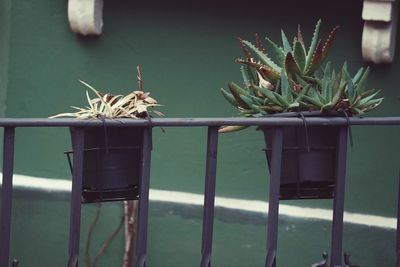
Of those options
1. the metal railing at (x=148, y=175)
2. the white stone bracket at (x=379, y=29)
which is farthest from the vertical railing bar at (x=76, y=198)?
the white stone bracket at (x=379, y=29)

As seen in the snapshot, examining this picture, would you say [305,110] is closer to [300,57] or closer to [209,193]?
[300,57]

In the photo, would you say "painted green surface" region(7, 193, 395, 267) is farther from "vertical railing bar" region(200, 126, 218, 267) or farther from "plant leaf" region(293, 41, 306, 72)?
"vertical railing bar" region(200, 126, 218, 267)

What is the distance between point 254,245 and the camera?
200 inches

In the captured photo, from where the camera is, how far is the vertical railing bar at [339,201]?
9.43 ft

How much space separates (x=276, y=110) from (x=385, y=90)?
6.26 ft

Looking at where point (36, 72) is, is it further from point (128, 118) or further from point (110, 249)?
point (128, 118)

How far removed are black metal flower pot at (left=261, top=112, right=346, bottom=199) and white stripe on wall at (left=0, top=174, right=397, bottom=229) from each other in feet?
6.41

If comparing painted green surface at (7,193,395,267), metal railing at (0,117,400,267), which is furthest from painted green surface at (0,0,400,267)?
metal railing at (0,117,400,267)

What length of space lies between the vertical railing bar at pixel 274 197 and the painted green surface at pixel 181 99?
6.81 ft

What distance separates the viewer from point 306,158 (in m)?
2.96

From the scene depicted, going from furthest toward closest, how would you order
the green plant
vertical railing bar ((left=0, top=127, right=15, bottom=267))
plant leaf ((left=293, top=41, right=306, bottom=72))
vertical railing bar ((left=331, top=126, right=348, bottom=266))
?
plant leaf ((left=293, top=41, right=306, bottom=72)), the green plant, vertical railing bar ((left=331, top=126, right=348, bottom=266)), vertical railing bar ((left=0, top=127, right=15, bottom=267))

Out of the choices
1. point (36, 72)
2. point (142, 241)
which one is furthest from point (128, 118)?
point (36, 72)

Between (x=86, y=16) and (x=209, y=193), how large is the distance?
98.1 inches

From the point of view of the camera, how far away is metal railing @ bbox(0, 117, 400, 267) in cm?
266
